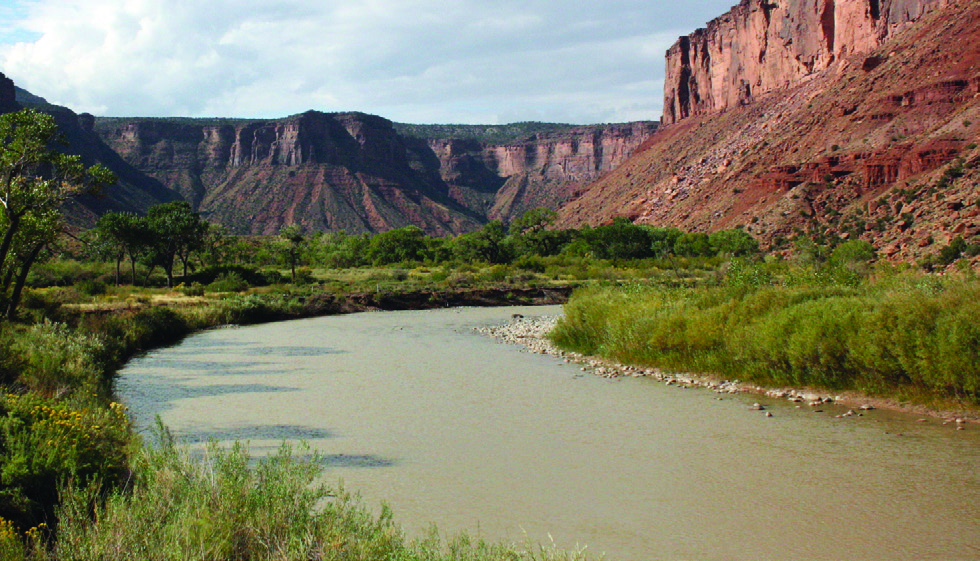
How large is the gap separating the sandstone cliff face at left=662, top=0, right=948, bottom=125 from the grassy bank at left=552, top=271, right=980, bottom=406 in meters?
69.6

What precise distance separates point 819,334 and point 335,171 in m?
140

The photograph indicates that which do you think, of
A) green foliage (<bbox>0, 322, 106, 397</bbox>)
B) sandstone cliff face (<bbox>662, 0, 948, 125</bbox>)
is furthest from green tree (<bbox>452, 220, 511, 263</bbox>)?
green foliage (<bbox>0, 322, 106, 397</bbox>)

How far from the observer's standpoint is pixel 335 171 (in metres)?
148

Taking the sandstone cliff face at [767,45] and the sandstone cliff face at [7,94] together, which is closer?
the sandstone cliff face at [767,45]

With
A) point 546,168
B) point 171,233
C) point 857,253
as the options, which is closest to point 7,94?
point 171,233

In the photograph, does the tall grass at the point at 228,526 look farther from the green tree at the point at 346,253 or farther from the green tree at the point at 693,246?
the green tree at the point at 346,253

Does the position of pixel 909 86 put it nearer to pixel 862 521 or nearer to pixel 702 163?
pixel 702 163

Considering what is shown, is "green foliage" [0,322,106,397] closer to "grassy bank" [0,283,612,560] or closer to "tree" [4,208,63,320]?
"grassy bank" [0,283,612,560]

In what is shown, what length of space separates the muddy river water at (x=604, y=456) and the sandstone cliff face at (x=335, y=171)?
4331 inches

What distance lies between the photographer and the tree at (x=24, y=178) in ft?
55.5

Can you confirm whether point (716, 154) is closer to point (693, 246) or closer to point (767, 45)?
point (767, 45)

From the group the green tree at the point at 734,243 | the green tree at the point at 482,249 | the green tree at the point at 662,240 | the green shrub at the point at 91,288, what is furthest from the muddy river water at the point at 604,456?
the green tree at the point at 482,249

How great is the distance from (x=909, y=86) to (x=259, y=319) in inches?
2231

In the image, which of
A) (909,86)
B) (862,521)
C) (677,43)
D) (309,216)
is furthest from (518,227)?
(862,521)
